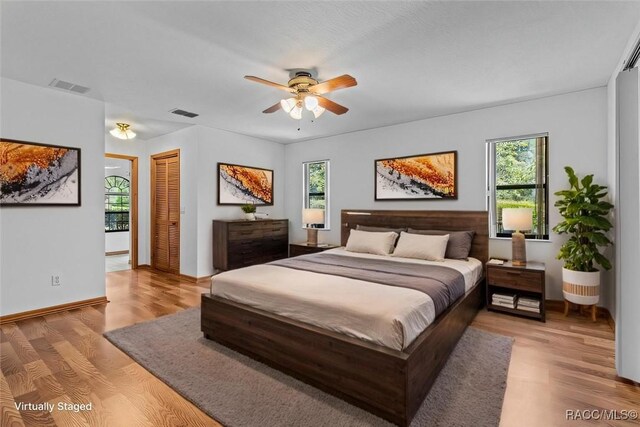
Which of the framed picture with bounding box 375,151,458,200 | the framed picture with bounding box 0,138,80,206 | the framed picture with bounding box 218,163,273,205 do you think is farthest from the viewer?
the framed picture with bounding box 218,163,273,205

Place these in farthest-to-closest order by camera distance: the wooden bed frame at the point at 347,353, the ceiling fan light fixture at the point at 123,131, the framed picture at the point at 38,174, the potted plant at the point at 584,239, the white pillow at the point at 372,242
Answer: the ceiling fan light fixture at the point at 123,131 < the white pillow at the point at 372,242 < the framed picture at the point at 38,174 < the potted plant at the point at 584,239 < the wooden bed frame at the point at 347,353

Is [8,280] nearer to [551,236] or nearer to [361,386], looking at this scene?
[361,386]

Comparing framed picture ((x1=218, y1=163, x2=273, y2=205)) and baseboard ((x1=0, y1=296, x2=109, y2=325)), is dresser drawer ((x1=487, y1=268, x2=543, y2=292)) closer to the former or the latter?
framed picture ((x1=218, y1=163, x2=273, y2=205))

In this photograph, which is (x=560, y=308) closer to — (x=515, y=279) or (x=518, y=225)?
(x=515, y=279)

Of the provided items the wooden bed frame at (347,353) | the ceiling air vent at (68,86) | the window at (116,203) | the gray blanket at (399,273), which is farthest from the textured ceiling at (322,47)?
the window at (116,203)

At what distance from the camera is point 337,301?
2.13 meters

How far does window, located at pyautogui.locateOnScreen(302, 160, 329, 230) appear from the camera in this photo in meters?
5.89


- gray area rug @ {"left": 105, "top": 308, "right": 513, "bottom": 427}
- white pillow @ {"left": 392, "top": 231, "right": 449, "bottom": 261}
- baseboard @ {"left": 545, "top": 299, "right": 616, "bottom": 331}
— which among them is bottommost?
gray area rug @ {"left": 105, "top": 308, "right": 513, "bottom": 427}

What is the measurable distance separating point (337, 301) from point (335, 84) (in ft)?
5.91

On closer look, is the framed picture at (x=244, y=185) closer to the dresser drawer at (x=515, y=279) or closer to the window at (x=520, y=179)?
the window at (x=520, y=179)

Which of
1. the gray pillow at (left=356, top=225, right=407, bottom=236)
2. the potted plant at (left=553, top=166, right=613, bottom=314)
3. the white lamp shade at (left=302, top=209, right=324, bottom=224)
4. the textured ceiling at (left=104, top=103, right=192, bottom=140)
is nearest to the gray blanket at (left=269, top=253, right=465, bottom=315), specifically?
the gray pillow at (left=356, top=225, right=407, bottom=236)

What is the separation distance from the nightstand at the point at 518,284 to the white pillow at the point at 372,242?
122 cm

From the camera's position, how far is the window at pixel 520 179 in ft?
12.4

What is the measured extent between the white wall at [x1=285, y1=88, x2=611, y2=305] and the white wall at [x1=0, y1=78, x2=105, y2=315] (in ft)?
11.6
